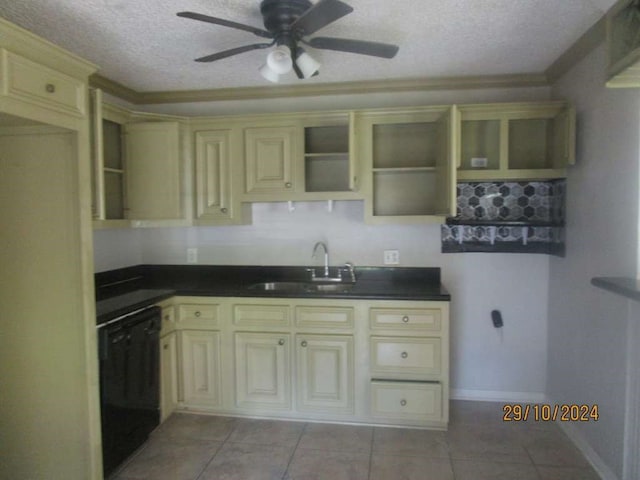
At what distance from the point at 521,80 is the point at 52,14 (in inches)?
112

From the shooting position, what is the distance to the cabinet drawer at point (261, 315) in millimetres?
2766


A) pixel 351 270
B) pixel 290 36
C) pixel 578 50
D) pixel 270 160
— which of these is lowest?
pixel 351 270

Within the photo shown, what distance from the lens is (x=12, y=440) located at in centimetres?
205

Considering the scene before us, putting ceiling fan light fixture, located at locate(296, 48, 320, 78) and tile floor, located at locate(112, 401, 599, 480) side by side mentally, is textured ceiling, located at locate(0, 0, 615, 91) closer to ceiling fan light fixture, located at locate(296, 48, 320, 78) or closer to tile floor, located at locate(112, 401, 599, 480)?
ceiling fan light fixture, located at locate(296, 48, 320, 78)

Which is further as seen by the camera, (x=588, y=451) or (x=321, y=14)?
(x=588, y=451)

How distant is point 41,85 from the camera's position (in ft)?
5.72

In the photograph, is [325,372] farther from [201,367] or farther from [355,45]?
[355,45]

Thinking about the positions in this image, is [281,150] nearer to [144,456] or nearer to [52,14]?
[52,14]

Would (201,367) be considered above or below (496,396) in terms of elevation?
above

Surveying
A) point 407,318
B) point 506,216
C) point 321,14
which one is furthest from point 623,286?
point 321,14

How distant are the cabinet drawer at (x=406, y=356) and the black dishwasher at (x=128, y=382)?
54.2 inches

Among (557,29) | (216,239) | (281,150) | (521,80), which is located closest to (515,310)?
(521,80)

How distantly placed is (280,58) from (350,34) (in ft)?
1.97

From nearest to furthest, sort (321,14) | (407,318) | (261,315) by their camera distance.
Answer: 1. (321,14)
2. (407,318)
3. (261,315)
